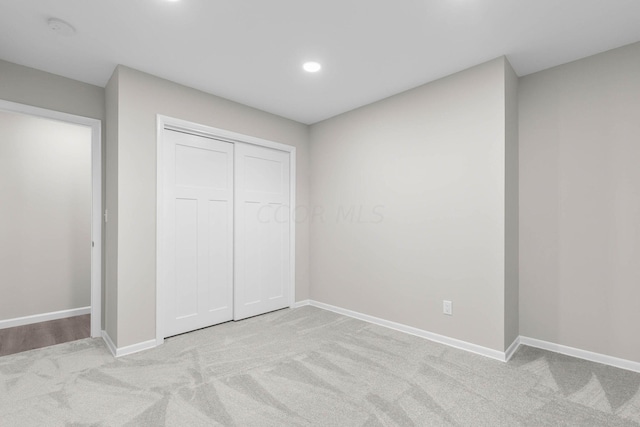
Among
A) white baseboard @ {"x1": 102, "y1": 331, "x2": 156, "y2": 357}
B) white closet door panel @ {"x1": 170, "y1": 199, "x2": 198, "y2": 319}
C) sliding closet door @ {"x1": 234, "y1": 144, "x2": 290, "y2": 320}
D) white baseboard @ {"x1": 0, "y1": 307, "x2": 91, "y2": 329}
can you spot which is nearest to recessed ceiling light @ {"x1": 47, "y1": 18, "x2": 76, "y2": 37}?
white closet door panel @ {"x1": 170, "y1": 199, "x2": 198, "y2": 319}

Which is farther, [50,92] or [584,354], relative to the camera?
[50,92]

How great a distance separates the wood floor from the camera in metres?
2.90

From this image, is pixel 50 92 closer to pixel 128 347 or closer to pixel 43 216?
pixel 43 216

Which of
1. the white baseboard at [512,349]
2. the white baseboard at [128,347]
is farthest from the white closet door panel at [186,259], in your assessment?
the white baseboard at [512,349]

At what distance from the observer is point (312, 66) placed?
9.09 feet

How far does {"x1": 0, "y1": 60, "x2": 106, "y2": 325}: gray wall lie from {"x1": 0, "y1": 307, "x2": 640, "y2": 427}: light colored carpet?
3.80 ft

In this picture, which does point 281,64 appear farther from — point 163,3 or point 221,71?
point 163,3

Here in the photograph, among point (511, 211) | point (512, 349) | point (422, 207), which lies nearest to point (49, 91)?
point (422, 207)

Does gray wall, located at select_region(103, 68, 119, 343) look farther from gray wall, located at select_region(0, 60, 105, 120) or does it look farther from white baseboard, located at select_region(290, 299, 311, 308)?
white baseboard, located at select_region(290, 299, 311, 308)

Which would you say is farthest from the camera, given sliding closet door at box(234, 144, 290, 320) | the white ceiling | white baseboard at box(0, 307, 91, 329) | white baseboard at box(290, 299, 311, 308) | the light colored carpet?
white baseboard at box(290, 299, 311, 308)

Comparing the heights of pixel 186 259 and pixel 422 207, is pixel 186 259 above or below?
below

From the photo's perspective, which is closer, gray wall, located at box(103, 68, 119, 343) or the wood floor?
gray wall, located at box(103, 68, 119, 343)

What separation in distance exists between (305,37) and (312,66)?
428mm

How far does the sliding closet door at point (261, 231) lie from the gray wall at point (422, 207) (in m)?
0.52
